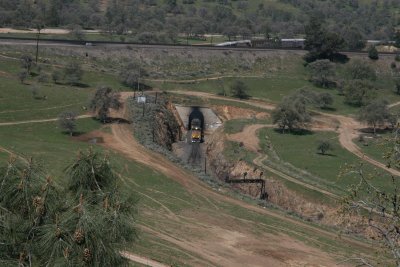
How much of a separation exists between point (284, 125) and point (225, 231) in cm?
5122

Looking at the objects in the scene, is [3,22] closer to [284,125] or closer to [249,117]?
[249,117]

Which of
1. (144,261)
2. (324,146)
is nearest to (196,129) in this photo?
(324,146)

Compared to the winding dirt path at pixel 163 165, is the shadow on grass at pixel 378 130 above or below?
above

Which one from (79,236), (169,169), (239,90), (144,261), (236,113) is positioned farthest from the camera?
(239,90)

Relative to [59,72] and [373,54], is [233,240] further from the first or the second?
[373,54]

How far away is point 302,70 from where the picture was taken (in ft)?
450

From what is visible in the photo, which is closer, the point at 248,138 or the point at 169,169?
the point at 169,169

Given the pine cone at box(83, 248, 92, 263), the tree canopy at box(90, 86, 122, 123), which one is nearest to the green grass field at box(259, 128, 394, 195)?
the tree canopy at box(90, 86, 122, 123)

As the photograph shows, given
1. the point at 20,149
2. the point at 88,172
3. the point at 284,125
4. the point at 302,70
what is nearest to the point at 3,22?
the point at 302,70

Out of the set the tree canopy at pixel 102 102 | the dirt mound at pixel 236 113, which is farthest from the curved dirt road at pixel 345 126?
the tree canopy at pixel 102 102

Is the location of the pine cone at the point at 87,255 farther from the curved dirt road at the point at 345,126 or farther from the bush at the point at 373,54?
the bush at the point at 373,54

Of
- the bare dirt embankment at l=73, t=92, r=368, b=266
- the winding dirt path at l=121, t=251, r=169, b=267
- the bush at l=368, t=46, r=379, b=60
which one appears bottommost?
the bare dirt embankment at l=73, t=92, r=368, b=266

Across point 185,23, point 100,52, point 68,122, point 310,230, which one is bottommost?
point 310,230

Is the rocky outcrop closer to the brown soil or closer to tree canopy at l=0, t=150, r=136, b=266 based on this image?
the brown soil
